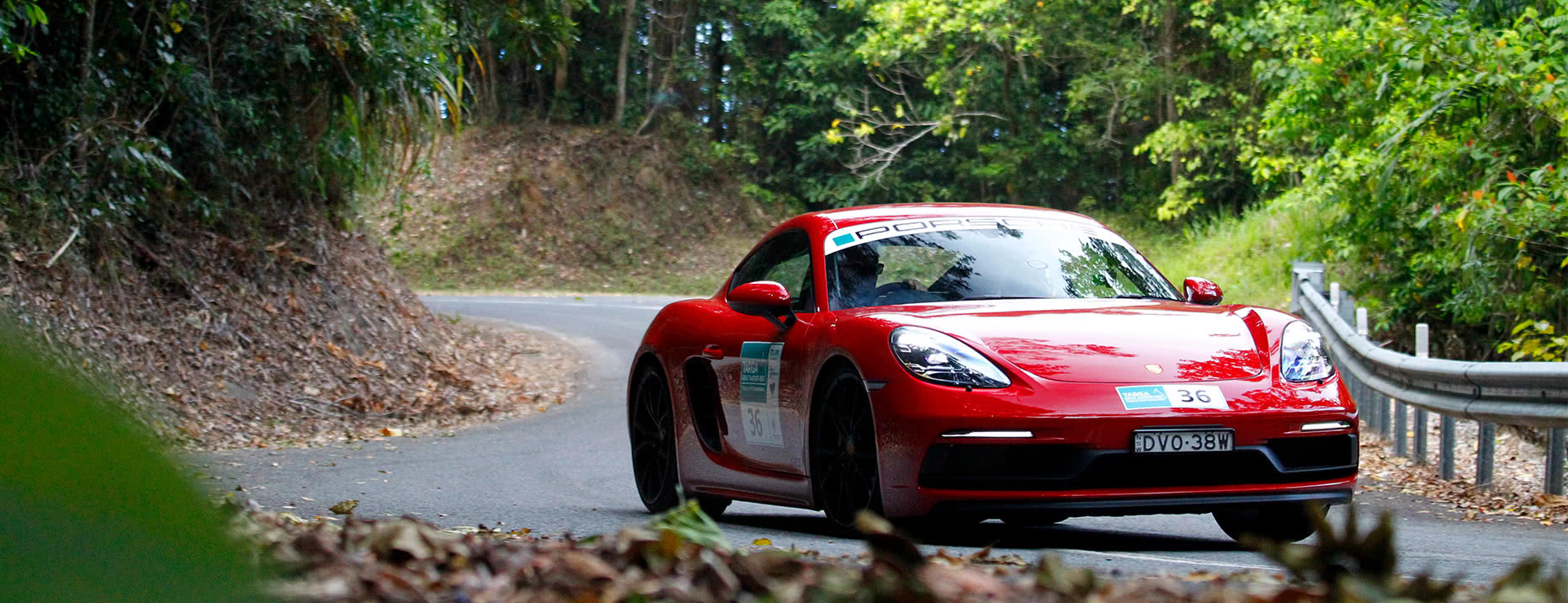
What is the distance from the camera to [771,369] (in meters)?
6.89

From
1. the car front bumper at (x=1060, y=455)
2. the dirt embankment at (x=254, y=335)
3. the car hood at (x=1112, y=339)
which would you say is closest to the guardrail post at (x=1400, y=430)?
the car hood at (x=1112, y=339)

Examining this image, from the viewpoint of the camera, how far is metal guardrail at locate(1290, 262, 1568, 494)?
7508 millimetres

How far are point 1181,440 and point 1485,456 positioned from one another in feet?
11.1

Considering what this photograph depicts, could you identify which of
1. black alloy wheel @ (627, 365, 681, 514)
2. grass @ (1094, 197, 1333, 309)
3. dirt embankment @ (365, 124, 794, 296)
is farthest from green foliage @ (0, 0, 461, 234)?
dirt embankment @ (365, 124, 794, 296)

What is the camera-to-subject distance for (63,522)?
1.46 m

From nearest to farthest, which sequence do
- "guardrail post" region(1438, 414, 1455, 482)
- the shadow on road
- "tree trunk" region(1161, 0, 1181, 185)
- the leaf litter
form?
the leaf litter < the shadow on road < "guardrail post" region(1438, 414, 1455, 482) < "tree trunk" region(1161, 0, 1181, 185)

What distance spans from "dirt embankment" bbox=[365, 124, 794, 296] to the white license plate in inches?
1326

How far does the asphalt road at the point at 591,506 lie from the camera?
225 inches

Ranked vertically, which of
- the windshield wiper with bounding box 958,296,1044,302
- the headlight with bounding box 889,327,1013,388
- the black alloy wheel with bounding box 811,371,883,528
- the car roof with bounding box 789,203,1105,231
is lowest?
the black alloy wheel with bounding box 811,371,883,528

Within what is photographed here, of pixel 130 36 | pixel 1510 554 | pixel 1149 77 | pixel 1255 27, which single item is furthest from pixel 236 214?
pixel 1149 77

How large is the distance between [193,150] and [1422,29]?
34.9 feet

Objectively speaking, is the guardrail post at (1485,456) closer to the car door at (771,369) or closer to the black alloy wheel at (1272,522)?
the black alloy wheel at (1272,522)

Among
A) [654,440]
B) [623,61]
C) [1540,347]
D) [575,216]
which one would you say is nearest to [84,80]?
[654,440]

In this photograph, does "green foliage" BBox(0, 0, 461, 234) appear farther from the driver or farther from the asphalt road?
the driver
